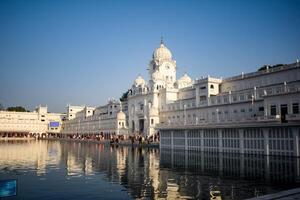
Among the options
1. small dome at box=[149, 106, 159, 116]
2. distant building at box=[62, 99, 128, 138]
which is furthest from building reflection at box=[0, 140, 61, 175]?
distant building at box=[62, 99, 128, 138]

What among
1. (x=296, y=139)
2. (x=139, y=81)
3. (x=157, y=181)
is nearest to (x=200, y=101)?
(x=296, y=139)

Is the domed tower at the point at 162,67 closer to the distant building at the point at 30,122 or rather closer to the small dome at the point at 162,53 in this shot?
the small dome at the point at 162,53

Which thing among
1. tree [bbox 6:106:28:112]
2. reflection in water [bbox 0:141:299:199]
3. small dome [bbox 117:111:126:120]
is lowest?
reflection in water [bbox 0:141:299:199]

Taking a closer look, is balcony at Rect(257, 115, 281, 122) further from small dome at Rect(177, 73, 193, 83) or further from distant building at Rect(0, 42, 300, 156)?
small dome at Rect(177, 73, 193, 83)

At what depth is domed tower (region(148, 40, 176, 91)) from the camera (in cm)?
8521

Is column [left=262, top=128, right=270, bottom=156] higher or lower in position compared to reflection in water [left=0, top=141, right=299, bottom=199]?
higher

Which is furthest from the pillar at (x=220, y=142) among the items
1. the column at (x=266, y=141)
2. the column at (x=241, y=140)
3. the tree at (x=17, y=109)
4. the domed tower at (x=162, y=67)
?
the tree at (x=17, y=109)

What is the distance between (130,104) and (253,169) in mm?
66556

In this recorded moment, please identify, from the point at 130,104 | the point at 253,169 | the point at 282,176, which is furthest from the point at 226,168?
the point at 130,104

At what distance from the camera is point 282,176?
2239cm

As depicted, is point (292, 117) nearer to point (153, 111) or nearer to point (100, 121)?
point (153, 111)

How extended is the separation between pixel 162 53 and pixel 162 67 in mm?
5019

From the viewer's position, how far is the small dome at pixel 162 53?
91.6 metres

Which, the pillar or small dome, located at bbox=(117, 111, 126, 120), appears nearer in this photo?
the pillar
